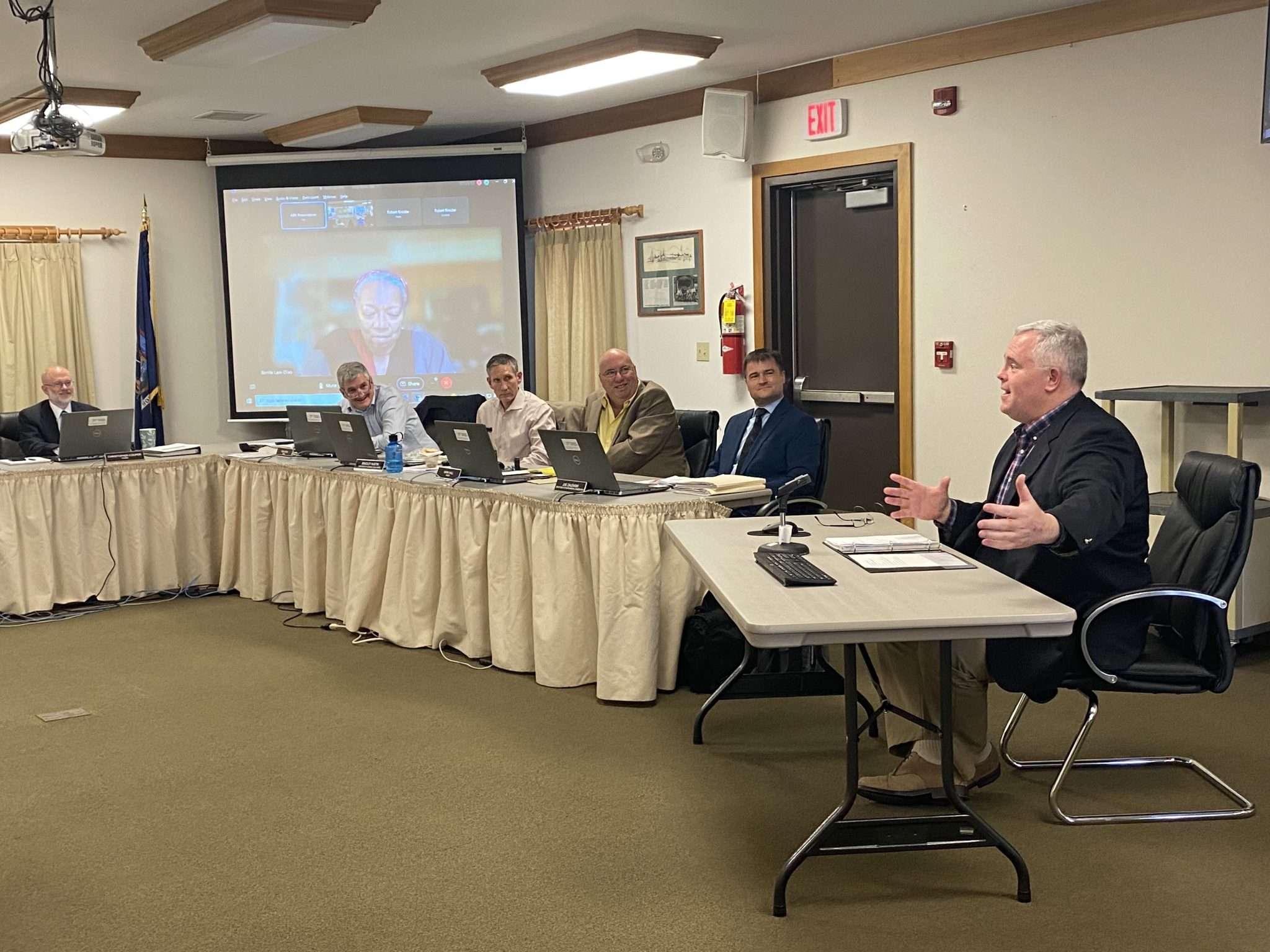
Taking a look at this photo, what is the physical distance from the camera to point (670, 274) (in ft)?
23.9

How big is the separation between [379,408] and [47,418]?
2.03 m

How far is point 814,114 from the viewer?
6.36 metres

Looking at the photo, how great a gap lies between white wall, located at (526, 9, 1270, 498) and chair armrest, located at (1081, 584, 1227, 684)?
2182 millimetres

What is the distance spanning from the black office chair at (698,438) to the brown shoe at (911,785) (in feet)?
7.24

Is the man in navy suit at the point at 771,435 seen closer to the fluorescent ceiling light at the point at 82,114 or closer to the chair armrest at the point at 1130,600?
the chair armrest at the point at 1130,600

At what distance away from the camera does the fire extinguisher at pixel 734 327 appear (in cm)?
687

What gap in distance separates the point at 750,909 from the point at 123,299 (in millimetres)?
6916

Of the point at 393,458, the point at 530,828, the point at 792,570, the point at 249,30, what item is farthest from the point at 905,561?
the point at 249,30

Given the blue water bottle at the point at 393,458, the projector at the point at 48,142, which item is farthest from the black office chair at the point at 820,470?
the projector at the point at 48,142

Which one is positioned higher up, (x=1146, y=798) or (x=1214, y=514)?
(x=1214, y=514)

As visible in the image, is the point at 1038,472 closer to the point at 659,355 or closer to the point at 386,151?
the point at 659,355

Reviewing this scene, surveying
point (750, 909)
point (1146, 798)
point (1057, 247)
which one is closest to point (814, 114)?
point (1057, 247)

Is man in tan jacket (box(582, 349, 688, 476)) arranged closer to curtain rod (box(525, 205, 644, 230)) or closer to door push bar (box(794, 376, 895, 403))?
door push bar (box(794, 376, 895, 403))

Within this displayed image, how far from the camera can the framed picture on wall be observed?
7.13 m
